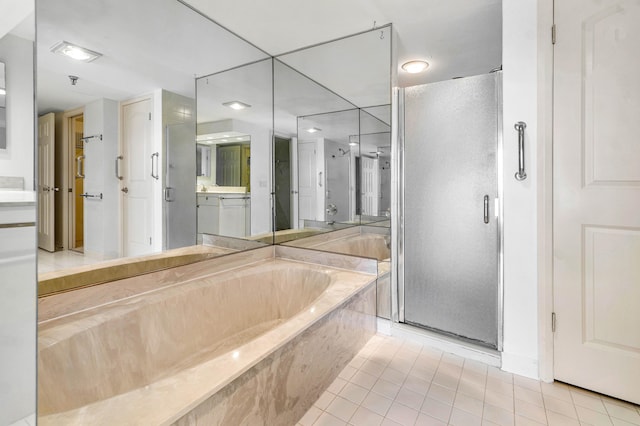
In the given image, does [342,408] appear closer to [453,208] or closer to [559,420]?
[559,420]

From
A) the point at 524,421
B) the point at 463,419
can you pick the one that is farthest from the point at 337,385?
the point at 524,421

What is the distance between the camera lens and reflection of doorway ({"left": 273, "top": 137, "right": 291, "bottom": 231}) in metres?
2.56

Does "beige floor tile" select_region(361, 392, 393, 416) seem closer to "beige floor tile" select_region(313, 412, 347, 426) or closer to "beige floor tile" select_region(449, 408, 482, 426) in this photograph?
"beige floor tile" select_region(313, 412, 347, 426)

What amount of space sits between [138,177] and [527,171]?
2068 mm

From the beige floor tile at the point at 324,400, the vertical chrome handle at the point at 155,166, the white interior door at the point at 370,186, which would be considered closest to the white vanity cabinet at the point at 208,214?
the vertical chrome handle at the point at 155,166

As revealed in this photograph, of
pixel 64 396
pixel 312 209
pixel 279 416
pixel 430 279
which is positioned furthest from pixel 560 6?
pixel 64 396

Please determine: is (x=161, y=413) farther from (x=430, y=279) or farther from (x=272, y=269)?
(x=430, y=279)

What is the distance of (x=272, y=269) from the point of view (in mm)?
2203

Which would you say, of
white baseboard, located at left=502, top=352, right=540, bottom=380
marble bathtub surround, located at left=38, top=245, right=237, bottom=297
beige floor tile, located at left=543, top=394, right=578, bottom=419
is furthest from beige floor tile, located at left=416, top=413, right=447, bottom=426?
marble bathtub surround, located at left=38, top=245, right=237, bottom=297

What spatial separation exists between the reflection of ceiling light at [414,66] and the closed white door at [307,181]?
3.44ft

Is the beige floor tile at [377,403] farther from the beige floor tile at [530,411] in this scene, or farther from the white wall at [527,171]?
the white wall at [527,171]

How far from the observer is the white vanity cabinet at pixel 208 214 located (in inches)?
79.4

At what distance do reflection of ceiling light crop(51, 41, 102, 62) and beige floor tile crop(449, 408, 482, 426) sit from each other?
2277 mm

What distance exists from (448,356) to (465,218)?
2.83 feet
